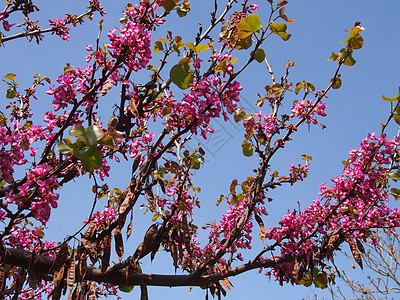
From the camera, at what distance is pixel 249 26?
7.34 ft

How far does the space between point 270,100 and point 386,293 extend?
6.69 m

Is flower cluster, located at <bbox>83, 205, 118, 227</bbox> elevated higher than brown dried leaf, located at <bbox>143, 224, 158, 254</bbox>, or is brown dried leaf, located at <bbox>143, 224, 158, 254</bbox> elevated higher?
flower cluster, located at <bbox>83, 205, 118, 227</bbox>

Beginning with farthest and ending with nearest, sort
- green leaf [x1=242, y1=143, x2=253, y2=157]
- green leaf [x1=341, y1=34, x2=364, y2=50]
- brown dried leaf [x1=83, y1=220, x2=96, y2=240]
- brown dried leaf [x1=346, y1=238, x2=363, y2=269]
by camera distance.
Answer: green leaf [x1=242, y1=143, x2=253, y2=157] → brown dried leaf [x1=346, y1=238, x2=363, y2=269] → green leaf [x1=341, y1=34, x2=364, y2=50] → brown dried leaf [x1=83, y1=220, x2=96, y2=240]

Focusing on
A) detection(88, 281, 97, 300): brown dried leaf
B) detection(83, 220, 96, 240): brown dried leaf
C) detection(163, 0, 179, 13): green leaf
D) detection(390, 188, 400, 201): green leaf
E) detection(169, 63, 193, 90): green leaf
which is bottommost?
detection(88, 281, 97, 300): brown dried leaf

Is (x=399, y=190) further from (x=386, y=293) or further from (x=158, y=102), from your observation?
(x=386, y=293)

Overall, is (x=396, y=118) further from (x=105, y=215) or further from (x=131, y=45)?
(x=105, y=215)

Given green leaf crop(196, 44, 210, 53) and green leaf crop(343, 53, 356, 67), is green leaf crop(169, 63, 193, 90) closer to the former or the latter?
green leaf crop(196, 44, 210, 53)

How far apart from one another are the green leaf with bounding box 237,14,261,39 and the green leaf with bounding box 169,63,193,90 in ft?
1.35

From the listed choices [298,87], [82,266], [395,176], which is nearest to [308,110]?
[298,87]

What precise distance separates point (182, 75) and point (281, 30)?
763 millimetres

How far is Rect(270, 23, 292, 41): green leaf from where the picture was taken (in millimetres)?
2387

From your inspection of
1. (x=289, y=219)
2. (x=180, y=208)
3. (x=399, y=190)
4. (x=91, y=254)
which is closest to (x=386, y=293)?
(x=399, y=190)

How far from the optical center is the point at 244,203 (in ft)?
12.0

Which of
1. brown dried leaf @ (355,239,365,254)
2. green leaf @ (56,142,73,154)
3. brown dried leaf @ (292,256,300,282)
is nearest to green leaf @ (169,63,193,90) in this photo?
green leaf @ (56,142,73,154)
